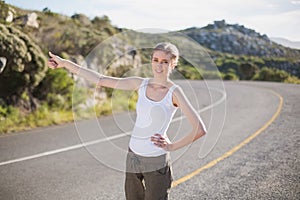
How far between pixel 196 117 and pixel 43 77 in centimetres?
1021

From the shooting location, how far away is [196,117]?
8.07ft

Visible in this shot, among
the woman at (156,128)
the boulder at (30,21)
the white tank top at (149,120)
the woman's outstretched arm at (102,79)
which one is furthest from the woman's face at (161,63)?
the boulder at (30,21)

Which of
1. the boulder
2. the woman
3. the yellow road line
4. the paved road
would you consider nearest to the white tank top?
the woman

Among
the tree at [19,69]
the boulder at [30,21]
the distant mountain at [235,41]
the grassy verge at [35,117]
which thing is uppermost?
the distant mountain at [235,41]

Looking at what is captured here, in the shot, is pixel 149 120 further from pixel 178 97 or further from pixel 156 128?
pixel 178 97

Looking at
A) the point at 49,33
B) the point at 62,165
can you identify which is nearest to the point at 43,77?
the point at 49,33

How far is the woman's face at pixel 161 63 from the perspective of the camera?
2.50 metres

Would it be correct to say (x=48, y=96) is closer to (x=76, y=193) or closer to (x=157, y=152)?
(x=76, y=193)

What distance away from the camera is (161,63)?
2520 mm

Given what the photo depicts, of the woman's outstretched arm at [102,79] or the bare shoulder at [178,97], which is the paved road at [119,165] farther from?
the bare shoulder at [178,97]

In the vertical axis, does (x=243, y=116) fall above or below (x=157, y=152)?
below

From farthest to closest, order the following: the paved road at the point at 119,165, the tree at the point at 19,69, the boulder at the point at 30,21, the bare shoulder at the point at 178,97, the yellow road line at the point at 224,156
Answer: the boulder at the point at 30,21, the tree at the point at 19,69, the yellow road line at the point at 224,156, the paved road at the point at 119,165, the bare shoulder at the point at 178,97

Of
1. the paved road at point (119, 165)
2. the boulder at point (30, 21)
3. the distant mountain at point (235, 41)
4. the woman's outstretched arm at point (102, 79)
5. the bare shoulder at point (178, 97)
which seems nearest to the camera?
the bare shoulder at point (178, 97)

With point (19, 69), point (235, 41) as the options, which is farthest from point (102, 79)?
point (235, 41)
